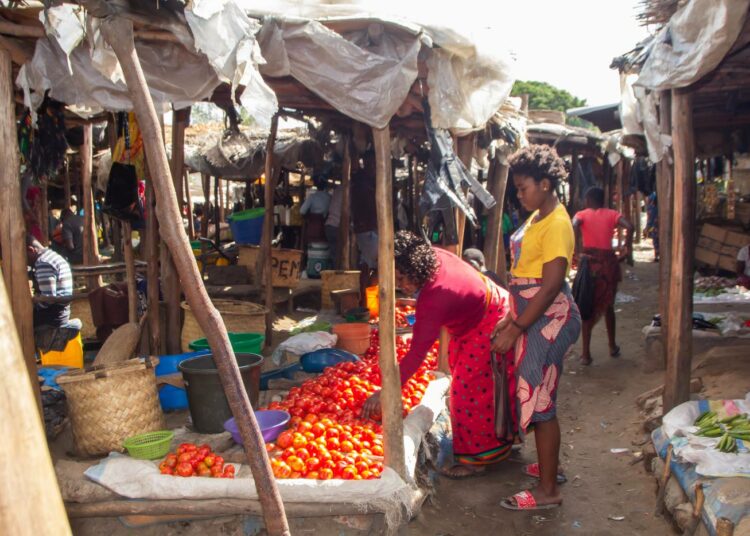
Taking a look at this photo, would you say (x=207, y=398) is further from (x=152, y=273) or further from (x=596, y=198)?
(x=596, y=198)

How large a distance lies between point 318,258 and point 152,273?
17.1 feet

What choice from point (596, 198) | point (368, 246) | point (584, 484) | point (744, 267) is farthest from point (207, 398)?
point (744, 267)

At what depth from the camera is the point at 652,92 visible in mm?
5277

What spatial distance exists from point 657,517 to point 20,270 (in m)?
3.96

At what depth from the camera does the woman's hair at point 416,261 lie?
384 centimetres

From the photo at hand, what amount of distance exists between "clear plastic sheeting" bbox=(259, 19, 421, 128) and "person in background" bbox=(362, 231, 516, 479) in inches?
35.0

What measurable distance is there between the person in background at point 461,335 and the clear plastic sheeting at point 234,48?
4.35 feet

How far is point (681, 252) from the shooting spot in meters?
4.42

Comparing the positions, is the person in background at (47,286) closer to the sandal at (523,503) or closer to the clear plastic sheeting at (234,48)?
the clear plastic sheeting at (234,48)

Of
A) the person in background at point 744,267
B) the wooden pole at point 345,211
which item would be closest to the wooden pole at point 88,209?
the wooden pole at point 345,211

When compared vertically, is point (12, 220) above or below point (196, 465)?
above

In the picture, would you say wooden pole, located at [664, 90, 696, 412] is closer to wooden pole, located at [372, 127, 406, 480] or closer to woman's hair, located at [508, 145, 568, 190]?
woman's hair, located at [508, 145, 568, 190]

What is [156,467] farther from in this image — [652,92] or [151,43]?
[652,92]

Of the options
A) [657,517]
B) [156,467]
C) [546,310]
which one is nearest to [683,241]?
[546,310]
